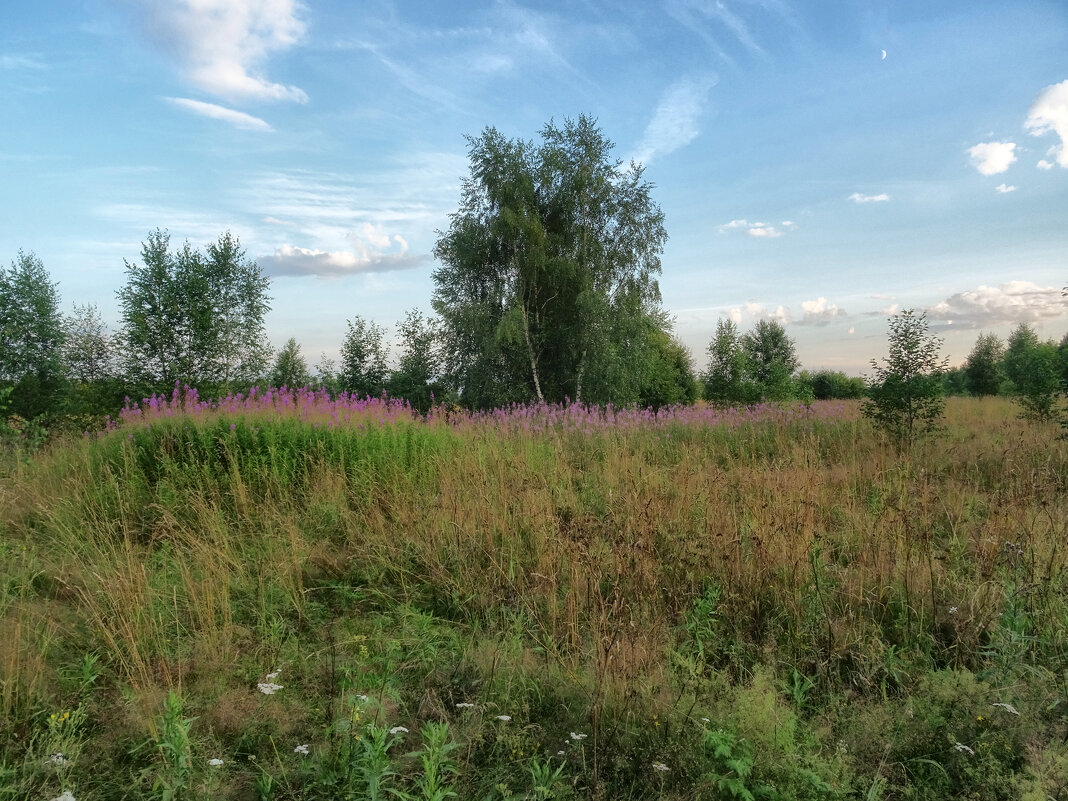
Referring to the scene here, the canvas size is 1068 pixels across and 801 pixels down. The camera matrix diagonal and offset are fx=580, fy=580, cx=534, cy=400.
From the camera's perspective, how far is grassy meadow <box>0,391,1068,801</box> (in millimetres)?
2238

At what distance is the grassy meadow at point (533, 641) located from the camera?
2.24m

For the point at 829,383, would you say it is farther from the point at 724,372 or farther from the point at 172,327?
the point at 172,327

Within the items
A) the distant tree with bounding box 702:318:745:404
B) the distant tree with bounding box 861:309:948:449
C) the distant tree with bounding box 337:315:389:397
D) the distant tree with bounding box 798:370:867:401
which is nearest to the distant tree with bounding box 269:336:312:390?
the distant tree with bounding box 337:315:389:397

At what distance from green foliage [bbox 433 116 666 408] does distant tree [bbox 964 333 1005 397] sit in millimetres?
23484

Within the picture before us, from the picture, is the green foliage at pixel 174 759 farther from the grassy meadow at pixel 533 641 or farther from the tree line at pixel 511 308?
the tree line at pixel 511 308

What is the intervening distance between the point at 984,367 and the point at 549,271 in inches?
1135

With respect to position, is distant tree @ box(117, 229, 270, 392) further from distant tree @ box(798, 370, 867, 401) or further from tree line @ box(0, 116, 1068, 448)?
distant tree @ box(798, 370, 867, 401)

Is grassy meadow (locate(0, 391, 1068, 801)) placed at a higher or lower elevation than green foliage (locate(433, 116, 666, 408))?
lower

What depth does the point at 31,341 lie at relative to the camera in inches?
1163

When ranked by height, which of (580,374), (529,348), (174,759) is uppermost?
(529,348)

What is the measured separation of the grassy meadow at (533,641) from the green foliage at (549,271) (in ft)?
53.1

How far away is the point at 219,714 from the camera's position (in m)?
2.56

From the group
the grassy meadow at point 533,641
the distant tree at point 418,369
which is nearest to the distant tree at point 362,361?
the distant tree at point 418,369

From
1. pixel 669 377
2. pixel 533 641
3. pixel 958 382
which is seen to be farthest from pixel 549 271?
pixel 958 382
